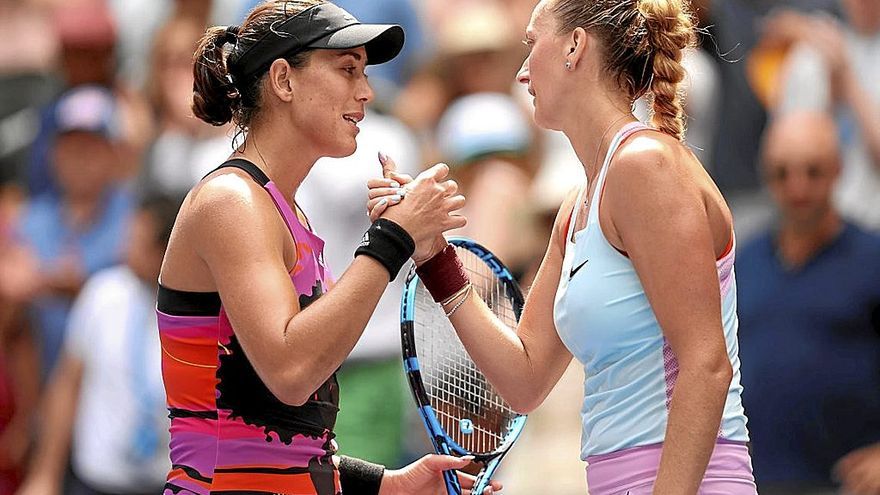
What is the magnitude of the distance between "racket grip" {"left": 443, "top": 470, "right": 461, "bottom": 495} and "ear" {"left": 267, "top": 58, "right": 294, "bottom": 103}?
956 millimetres

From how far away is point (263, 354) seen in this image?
3.39 metres

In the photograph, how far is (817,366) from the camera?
609 cm

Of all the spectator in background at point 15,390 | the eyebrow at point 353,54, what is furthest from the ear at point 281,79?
the spectator in background at point 15,390

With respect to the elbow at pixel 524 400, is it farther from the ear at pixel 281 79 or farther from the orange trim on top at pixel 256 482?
the ear at pixel 281 79

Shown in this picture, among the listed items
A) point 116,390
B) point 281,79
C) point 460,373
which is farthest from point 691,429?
point 116,390

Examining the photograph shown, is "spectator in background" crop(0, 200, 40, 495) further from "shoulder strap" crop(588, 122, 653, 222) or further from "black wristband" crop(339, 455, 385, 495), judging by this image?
"shoulder strap" crop(588, 122, 653, 222)

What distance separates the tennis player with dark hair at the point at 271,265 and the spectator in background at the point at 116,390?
2.99 metres

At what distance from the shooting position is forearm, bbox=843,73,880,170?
658 centimetres

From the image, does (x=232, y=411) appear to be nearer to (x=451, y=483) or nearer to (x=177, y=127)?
(x=451, y=483)

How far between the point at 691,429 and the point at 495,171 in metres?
3.64

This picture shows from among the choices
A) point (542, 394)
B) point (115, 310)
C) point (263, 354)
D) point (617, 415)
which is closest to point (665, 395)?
point (617, 415)

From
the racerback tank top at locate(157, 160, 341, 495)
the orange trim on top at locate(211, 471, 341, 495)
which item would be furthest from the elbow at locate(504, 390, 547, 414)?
the orange trim on top at locate(211, 471, 341, 495)

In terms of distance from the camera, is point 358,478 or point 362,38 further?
point 358,478

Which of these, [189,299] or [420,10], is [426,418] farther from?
[420,10]
